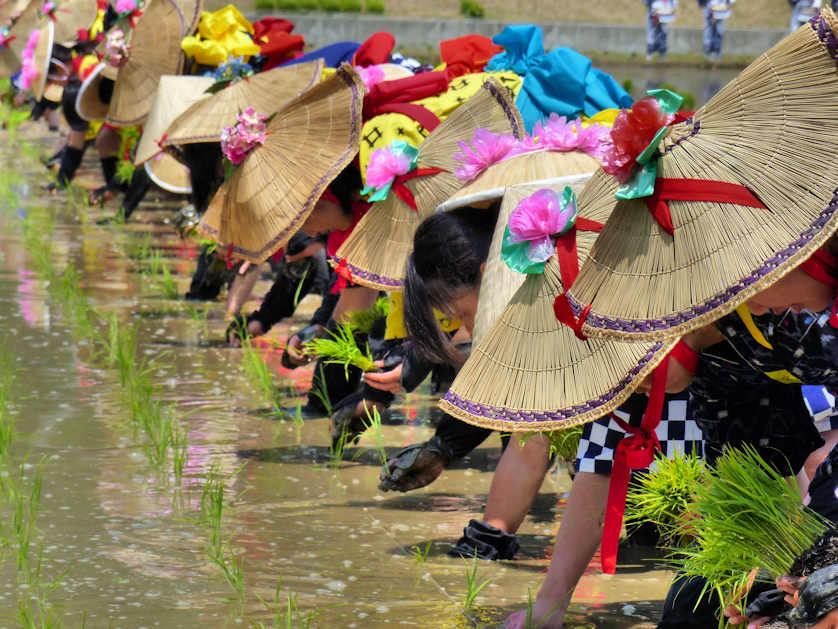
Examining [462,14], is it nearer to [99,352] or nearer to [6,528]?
[99,352]

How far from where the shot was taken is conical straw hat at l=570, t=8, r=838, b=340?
1.98 meters

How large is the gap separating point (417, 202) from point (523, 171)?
0.71 meters

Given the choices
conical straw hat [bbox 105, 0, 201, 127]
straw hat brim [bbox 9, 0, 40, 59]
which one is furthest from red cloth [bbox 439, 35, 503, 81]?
straw hat brim [bbox 9, 0, 40, 59]

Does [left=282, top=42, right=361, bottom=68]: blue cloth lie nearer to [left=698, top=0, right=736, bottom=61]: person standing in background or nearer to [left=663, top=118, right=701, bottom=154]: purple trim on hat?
[left=663, top=118, right=701, bottom=154]: purple trim on hat

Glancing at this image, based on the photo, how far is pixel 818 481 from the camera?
94.7 inches

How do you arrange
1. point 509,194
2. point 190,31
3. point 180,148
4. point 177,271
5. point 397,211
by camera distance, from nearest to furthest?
point 509,194 → point 397,211 → point 180,148 → point 190,31 → point 177,271

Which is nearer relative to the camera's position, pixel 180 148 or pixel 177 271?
pixel 180 148

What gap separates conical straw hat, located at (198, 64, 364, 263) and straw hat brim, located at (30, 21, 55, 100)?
17.4 feet

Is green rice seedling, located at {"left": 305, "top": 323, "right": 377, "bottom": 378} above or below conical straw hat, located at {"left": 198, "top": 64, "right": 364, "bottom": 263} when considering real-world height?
below

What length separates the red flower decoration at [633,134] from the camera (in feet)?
6.98

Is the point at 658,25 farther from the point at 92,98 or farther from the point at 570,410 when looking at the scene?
the point at 570,410

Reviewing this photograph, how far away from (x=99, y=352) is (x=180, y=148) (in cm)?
105

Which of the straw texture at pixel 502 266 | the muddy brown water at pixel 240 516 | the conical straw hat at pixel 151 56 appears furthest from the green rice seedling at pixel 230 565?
the conical straw hat at pixel 151 56

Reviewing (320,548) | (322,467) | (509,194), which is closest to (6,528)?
(320,548)
